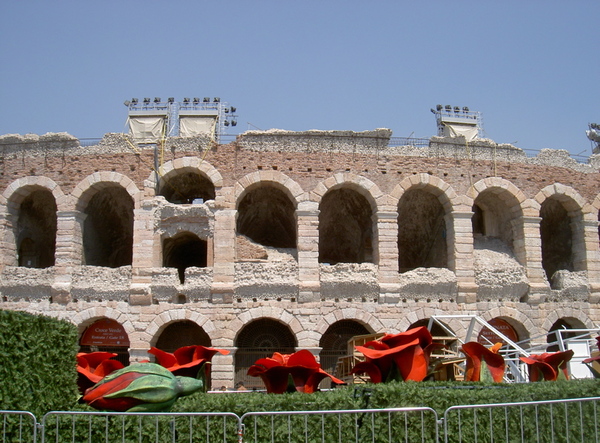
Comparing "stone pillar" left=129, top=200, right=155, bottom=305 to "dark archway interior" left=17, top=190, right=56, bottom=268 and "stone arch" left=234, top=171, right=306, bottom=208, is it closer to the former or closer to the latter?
"stone arch" left=234, top=171, right=306, bottom=208

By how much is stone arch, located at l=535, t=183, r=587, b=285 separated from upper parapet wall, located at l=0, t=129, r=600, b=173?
8.07ft

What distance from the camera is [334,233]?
21.7 meters

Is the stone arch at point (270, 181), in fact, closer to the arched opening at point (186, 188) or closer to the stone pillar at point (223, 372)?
the arched opening at point (186, 188)

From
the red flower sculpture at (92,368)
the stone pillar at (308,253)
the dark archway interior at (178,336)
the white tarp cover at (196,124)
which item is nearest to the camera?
the red flower sculpture at (92,368)

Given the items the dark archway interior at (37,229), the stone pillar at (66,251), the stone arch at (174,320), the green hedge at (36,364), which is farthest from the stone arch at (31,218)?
the green hedge at (36,364)

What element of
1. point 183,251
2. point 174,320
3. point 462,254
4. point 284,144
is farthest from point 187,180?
point 462,254

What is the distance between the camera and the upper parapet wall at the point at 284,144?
61.7 feet

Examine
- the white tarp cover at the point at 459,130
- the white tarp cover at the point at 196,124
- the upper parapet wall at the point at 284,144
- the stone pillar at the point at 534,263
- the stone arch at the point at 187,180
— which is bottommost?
the stone pillar at the point at 534,263

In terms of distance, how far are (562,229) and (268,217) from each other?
32.8 feet

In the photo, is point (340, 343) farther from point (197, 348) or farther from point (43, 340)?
point (43, 340)

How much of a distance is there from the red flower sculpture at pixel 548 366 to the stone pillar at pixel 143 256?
34.2 feet

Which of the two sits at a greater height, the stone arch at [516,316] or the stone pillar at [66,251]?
the stone pillar at [66,251]

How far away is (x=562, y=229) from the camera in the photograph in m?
21.6

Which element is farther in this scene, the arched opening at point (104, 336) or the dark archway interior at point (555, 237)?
the dark archway interior at point (555, 237)
